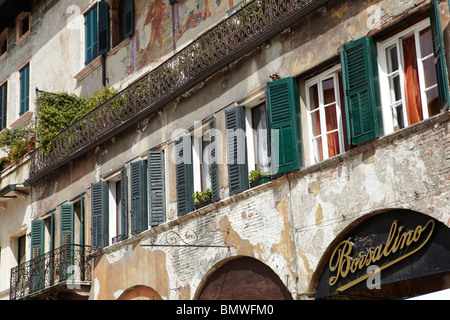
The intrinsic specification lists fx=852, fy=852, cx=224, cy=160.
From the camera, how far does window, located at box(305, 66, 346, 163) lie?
1355 cm

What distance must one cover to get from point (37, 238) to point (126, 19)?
596 centimetres

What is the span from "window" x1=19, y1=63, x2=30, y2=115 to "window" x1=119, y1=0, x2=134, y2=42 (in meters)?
5.56

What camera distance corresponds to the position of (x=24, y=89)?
2638cm

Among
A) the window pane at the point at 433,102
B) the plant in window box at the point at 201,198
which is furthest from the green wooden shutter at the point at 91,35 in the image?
the window pane at the point at 433,102

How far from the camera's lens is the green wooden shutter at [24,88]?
26.1 m

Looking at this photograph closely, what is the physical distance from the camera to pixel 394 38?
41.3 ft

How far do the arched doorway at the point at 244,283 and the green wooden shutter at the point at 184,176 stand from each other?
5.27 ft

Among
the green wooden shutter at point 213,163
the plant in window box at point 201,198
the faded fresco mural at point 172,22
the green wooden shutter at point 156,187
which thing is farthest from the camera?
the faded fresco mural at point 172,22

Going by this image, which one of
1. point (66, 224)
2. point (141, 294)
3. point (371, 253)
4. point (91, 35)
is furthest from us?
point (91, 35)

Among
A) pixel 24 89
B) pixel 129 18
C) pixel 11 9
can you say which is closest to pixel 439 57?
pixel 129 18

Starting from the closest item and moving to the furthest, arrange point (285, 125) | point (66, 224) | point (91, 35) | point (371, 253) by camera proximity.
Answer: point (371, 253)
point (285, 125)
point (66, 224)
point (91, 35)

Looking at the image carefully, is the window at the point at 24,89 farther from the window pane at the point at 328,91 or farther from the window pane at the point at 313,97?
the window pane at the point at 328,91

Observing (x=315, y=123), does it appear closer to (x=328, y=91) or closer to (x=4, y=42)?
(x=328, y=91)
